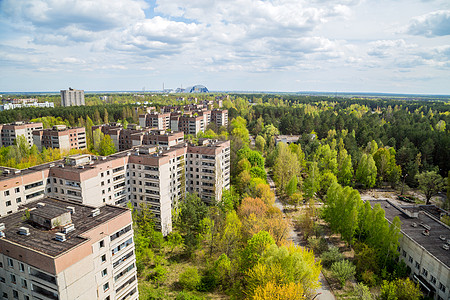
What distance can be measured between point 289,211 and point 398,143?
5269 centimetres

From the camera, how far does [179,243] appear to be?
40656mm

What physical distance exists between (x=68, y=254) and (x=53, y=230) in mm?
4357

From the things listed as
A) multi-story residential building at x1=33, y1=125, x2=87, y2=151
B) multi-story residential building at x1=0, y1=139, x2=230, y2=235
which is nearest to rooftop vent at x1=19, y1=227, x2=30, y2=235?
multi-story residential building at x1=0, y1=139, x2=230, y2=235

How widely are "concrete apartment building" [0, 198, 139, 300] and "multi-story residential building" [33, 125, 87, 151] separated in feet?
186

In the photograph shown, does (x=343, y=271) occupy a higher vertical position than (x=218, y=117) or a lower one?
lower

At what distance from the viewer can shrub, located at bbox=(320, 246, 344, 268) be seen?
36031 mm

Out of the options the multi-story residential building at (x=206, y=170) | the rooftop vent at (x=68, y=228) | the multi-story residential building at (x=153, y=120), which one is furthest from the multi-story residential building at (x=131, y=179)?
the multi-story residential building at (x=153, y=120)

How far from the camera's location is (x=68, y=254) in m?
18.6

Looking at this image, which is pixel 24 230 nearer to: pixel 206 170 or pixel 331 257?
pixel 206 170

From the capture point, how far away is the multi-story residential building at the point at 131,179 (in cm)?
3603

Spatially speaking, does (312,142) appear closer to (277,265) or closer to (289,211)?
(289,211)

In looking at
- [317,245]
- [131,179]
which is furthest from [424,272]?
[131,179]

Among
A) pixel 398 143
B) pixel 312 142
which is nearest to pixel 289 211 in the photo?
pixel 312 142

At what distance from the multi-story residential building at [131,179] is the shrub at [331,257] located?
20.9 metres
